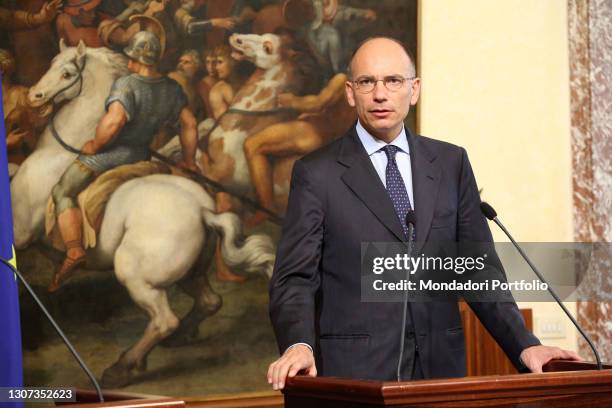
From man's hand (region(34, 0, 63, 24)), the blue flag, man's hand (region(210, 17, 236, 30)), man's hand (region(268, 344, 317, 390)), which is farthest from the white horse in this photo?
man's hand (region(268, 344, 317, 390))

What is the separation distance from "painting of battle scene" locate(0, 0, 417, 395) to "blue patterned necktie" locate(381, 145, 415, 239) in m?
1.49

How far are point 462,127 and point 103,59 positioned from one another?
7.31 feet

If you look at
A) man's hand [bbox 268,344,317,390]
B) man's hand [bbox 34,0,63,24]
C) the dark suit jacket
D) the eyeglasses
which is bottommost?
man's hand [bbox 268,344,317,390]

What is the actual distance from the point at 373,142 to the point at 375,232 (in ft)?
1.21

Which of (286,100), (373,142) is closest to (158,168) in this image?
(286,100)

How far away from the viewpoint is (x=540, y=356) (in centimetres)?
291

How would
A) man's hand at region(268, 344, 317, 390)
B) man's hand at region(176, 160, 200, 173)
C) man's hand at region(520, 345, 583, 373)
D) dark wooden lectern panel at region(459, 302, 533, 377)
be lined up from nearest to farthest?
man's hand at region(268, 344, 317, 390), man's hand at region(520, 345, 583, 373), man's hand at region(176, 160, 200, 173), dark wooden lectern panel at region(459, 302, 533, 377)

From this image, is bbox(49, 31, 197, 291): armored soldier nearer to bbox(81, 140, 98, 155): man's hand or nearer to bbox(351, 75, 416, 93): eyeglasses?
bbox(81, 140, 98, 155): man's hand

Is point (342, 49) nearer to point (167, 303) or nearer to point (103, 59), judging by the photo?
point (103, 59)

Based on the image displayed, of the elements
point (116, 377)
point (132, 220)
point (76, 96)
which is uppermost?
point (76, 96)

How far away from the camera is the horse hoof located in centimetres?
429

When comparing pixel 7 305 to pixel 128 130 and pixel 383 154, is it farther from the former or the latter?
pixel 383 154

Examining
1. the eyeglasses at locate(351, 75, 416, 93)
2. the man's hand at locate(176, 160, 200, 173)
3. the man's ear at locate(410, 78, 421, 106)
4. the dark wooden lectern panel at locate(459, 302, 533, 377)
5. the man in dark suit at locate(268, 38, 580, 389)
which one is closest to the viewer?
the man in dark suit at locate(268, 38, 580, 389)

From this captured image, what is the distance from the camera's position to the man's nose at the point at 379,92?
10.6ft
